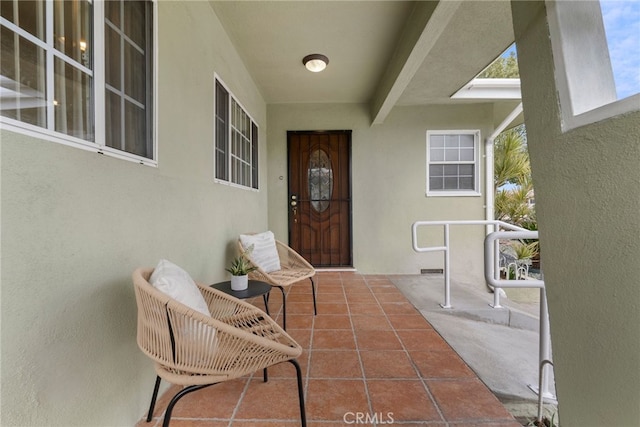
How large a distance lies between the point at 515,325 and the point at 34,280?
3.28 m

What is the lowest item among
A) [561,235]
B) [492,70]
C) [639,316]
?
[639,316]

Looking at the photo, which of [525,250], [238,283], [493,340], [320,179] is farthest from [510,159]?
[238,283]

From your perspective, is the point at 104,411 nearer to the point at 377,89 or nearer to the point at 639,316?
the point at 639,316

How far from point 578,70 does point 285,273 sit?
2.34 m

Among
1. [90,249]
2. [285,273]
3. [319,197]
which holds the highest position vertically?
[319,197]

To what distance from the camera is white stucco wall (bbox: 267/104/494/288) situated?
4.44 meters

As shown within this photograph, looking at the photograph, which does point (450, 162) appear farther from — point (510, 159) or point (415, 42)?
point (415, 42)

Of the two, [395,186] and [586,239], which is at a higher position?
[395,186]

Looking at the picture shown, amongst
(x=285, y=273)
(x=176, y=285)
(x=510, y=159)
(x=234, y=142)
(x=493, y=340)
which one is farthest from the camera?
(x=510, y=159)

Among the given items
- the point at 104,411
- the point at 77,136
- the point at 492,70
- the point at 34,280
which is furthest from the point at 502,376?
the point at 492,70

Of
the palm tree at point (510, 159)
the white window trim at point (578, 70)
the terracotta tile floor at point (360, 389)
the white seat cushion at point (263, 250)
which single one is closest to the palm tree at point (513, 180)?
the palm tree at point (510, 159)

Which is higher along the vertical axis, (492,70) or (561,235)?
(492,70)

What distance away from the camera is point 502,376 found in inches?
67.9

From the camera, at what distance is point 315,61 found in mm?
3016
